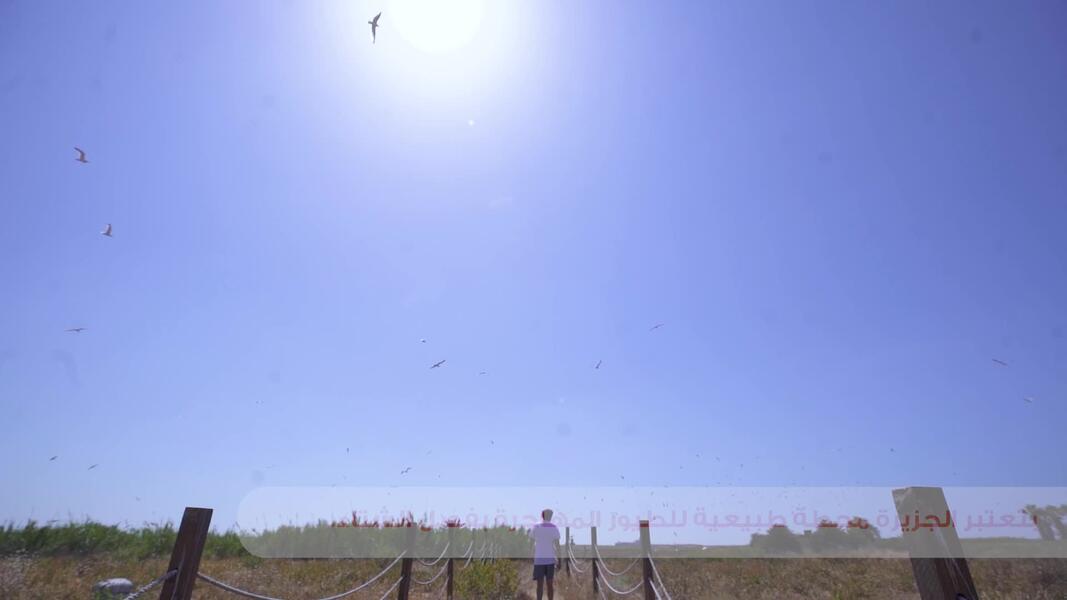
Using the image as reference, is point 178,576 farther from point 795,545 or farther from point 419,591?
point 795,545

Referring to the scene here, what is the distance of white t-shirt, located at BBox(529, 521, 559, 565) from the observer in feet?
31.7

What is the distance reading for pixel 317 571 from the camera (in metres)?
12.8

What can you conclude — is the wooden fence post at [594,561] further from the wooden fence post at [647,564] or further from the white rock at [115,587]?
the white rock at [115,587]

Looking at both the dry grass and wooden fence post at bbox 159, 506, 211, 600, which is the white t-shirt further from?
wooden fence post at bbox 159, 506, 211, 600

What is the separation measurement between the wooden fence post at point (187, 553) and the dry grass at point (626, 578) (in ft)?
24.2

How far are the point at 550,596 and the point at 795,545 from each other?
17.2m

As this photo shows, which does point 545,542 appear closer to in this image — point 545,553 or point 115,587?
point 545,553

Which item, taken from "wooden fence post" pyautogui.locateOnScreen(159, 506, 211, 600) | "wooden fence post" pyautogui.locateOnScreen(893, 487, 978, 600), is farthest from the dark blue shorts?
"wooden fence post" pyautogui.locateOnScreen(893, 487, 978, 600)

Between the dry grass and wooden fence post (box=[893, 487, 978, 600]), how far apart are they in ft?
34.0

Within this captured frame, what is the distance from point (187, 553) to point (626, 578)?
12192 millimetres

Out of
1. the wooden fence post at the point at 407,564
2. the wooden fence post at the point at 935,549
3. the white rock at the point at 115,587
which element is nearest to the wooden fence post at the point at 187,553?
the wooden fence post at the point at 407,564

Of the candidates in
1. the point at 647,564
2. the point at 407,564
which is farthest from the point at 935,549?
the point at 407,564

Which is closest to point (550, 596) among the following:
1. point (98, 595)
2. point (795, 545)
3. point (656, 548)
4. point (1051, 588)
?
point (98, 595)

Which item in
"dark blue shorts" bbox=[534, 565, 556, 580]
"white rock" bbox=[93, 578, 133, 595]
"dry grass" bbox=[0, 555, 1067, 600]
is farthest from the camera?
"dry grass" bbox=[0, 555, 1067, 600]
